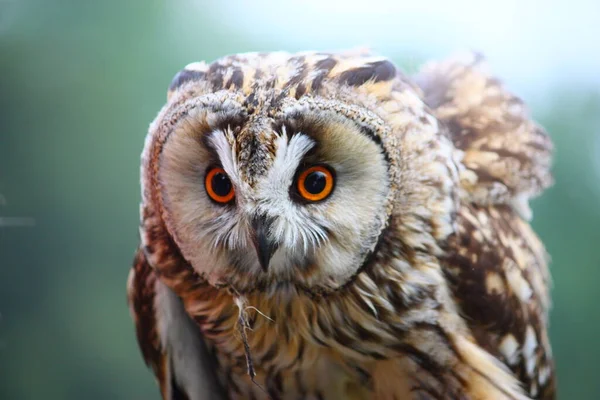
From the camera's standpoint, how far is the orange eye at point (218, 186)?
70cm

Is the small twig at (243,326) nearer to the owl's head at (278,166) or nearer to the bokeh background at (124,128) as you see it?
the owl's head at (278,166)

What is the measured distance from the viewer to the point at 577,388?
1167mm

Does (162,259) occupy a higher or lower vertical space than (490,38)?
lower

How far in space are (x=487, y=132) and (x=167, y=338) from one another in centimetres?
71

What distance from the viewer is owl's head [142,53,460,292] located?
2.16 ft

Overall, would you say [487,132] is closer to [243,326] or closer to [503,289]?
[503,289]

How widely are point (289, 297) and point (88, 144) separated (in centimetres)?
63

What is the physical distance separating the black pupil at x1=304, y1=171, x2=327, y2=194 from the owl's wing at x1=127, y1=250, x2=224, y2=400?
386 mm

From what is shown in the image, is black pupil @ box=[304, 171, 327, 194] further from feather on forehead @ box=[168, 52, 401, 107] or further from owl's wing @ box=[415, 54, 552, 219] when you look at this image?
owl's wing @ box=[415, 54, 552, 219]

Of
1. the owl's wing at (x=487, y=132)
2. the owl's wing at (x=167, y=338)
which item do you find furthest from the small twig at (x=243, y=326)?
the owl's wing at (x=487, y=132)

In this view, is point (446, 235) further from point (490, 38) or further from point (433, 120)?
point (490, 38)

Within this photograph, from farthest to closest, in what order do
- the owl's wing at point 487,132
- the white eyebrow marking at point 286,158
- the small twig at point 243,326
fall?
1. the owl's wing at point 487,132
2. the small twig at point 243,326
3. the white eyebrow marking at point 286,158

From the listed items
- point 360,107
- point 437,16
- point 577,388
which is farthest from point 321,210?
point 577,388

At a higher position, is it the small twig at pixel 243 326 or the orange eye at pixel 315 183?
the orange eye at pixel 315 183
